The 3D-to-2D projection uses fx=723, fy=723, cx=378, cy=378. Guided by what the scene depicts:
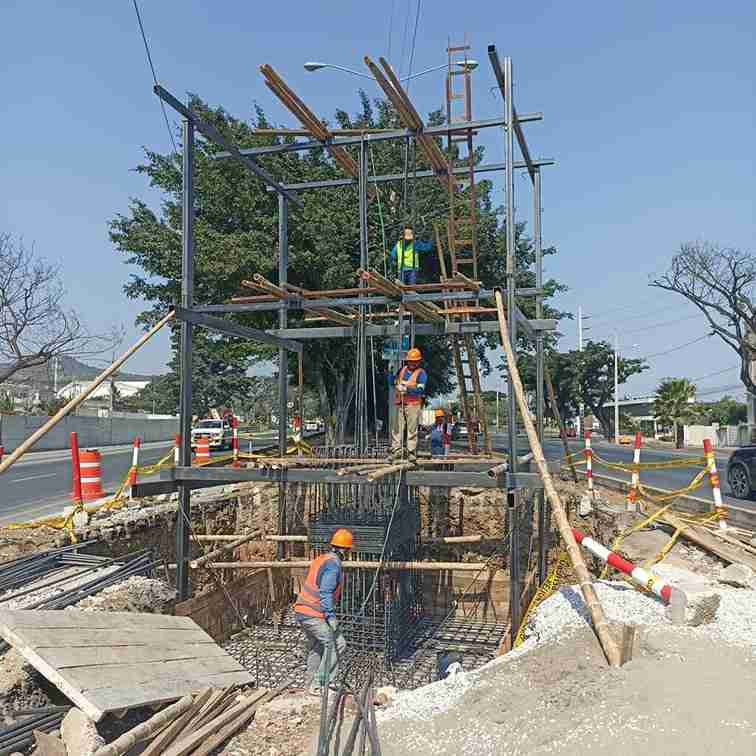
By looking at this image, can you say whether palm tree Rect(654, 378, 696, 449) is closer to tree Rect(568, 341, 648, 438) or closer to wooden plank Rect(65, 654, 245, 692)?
tree Rect(568, 341, 648, 438)

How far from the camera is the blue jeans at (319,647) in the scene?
7.48 m

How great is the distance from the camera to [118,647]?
6.14 metres

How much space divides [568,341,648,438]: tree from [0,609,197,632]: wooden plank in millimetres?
56415

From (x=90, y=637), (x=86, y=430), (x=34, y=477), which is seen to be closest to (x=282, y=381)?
(x=90, y=637)

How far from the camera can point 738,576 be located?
742 centimetres

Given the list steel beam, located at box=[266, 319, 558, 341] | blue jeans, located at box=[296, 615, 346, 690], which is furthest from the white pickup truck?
blue jeans, located at box=[296, 615, 346, 690]

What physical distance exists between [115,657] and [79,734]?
Result: 1.04 metres

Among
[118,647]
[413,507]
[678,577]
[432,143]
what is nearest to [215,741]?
[118,647]

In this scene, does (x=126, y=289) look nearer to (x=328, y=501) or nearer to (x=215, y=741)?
(x=328, y=501)

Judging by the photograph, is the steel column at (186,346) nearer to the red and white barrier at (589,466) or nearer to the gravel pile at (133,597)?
the gravel pile at (133,597)

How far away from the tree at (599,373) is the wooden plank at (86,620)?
56.4 metres

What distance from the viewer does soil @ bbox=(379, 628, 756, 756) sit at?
4281 mm

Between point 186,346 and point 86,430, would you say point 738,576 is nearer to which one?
point 186,346

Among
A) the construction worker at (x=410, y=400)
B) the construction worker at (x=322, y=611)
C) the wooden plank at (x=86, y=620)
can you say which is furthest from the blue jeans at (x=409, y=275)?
the wooden plank at (x=86, y=620)
